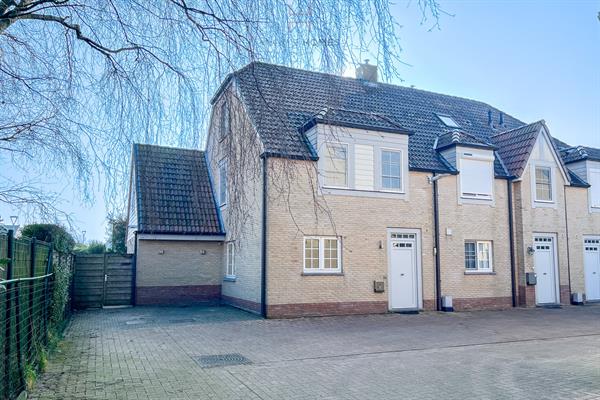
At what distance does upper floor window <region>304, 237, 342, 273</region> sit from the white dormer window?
8549 millimetres

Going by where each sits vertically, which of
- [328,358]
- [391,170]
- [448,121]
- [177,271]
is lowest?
[328,358]

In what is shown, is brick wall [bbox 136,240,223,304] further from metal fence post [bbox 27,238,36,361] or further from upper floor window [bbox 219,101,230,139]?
upper floor window [bbox 219,101,230,139]

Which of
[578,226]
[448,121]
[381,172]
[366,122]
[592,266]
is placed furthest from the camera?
[448,121]

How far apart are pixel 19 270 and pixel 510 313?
15549mm

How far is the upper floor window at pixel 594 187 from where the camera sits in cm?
2127

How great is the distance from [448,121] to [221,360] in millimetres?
15963

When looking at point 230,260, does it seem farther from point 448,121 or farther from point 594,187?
point 594,187

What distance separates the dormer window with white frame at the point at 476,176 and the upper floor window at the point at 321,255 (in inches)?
228

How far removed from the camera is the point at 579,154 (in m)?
21.4

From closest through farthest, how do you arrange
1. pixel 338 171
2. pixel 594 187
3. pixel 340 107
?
pixel 340 107 < pixel 338 171 < pixel 594 187

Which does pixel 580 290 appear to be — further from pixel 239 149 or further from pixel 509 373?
pixel 239 149

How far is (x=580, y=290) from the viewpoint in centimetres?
2005

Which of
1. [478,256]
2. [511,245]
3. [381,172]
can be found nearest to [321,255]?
[381,172]

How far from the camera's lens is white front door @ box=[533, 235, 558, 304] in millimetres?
19281
